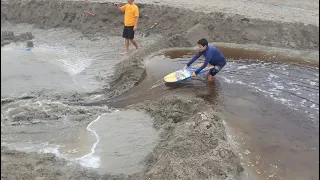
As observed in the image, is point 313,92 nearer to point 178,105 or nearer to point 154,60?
point 178,105

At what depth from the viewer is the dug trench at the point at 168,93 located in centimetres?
529

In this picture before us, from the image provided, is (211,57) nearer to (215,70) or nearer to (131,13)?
(215,70)

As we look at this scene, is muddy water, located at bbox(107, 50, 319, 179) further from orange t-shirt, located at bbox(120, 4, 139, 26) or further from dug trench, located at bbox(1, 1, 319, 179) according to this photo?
orange t-shirt, located at bbox(120, 4, 139, 26)

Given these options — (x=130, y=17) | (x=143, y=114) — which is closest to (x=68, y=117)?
(x=143, y=114)

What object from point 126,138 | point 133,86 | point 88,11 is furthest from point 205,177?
point 88,11

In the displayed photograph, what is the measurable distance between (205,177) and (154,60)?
5.90m

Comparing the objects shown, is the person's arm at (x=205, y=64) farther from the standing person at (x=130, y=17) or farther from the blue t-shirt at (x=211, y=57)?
the standing person at (x=130, y=17)

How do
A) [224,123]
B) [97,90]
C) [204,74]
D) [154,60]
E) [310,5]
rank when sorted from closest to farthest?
[224,123] < [97,90] < [204,74] < [154,60] < [310,5]

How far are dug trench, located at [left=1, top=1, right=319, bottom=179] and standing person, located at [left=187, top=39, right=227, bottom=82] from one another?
483 millimetres

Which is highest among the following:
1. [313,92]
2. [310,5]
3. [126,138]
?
[310,5]

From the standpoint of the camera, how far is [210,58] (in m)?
8.45

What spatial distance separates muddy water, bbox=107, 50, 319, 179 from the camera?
19.5 ft

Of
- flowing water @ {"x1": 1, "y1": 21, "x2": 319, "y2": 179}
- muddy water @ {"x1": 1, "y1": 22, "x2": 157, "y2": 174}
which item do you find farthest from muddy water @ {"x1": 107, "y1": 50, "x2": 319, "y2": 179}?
muddy water @ {"x1": 1, "y1": 22, "x2": 157, "y2": 174}

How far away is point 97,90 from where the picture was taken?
342 inches
